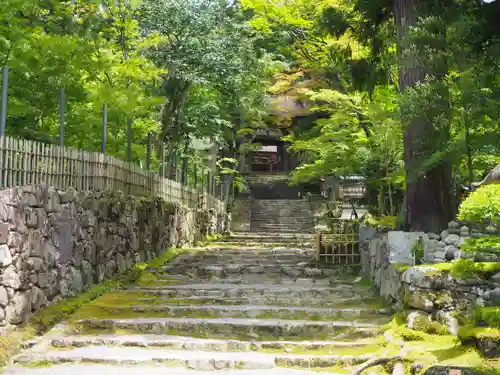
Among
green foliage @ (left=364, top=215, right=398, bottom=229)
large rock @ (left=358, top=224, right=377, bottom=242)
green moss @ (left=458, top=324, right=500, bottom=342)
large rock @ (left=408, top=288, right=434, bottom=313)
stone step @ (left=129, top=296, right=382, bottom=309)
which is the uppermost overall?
green foliage @ (left=364, top=215, right=398, bottom=229)

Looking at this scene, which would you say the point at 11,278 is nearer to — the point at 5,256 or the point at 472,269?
the point at 5,256

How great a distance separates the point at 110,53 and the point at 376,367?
32.9 feet

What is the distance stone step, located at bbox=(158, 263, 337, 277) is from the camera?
42.3 feet

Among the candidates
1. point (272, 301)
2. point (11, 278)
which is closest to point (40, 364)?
point (11, 278)

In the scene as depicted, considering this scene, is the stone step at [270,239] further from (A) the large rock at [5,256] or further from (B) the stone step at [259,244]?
(A) the large rock at [5,256]

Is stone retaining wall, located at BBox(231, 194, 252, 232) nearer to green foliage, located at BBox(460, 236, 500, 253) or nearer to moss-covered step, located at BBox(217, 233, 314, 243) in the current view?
moss-covered step, located at BBox(217, 233, 314, 243)

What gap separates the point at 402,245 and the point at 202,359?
149 inches

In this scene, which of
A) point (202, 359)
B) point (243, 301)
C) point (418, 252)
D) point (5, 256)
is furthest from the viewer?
point (243, 301)

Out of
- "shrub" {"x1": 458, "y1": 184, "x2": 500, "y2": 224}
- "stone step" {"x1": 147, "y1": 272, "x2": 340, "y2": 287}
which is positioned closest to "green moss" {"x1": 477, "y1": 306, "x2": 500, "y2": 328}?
"shrub" {"x1": 458, "y1": 184, "x2": 500, "y2": 224}

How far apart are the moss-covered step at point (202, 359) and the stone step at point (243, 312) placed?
5.74 ft

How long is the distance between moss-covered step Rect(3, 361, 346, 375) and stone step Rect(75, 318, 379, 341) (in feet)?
4.51

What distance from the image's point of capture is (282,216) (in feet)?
90.8

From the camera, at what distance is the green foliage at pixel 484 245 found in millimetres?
6395

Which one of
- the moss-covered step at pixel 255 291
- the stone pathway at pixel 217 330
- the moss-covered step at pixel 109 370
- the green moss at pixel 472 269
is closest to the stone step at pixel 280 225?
the stone pathway at pixel 217 330
